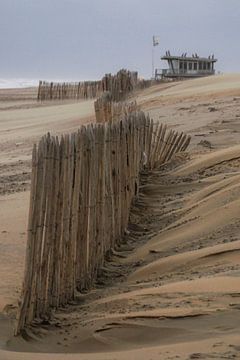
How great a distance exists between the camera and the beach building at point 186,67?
45.0m

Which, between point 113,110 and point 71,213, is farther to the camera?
point 113,110

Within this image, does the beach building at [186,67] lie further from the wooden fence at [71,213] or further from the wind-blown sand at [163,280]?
the wooden fence at [71,213]

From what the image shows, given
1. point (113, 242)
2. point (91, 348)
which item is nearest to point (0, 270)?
point (113, 242)

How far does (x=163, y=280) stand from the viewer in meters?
4.36

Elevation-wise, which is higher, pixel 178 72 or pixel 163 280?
pixel 178 72

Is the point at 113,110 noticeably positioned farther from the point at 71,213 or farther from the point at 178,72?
the point at 178,72

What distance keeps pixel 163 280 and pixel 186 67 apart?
42953 mm

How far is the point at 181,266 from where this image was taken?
15.2 ft

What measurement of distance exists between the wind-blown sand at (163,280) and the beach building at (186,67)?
36695 millimetres

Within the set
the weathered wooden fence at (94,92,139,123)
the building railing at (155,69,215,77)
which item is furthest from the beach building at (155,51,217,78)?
the weathered wooden fence at (94,92,139,123)

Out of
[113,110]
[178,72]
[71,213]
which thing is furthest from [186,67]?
[71,213]

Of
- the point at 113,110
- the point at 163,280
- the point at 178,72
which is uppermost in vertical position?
the point at 178,72

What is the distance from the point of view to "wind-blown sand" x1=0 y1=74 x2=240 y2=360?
3352 mm

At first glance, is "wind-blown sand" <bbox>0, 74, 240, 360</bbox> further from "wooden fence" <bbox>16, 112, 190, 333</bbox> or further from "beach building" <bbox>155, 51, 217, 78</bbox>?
"beach building" <bbox>155, 51, 217, 78</bbox>
